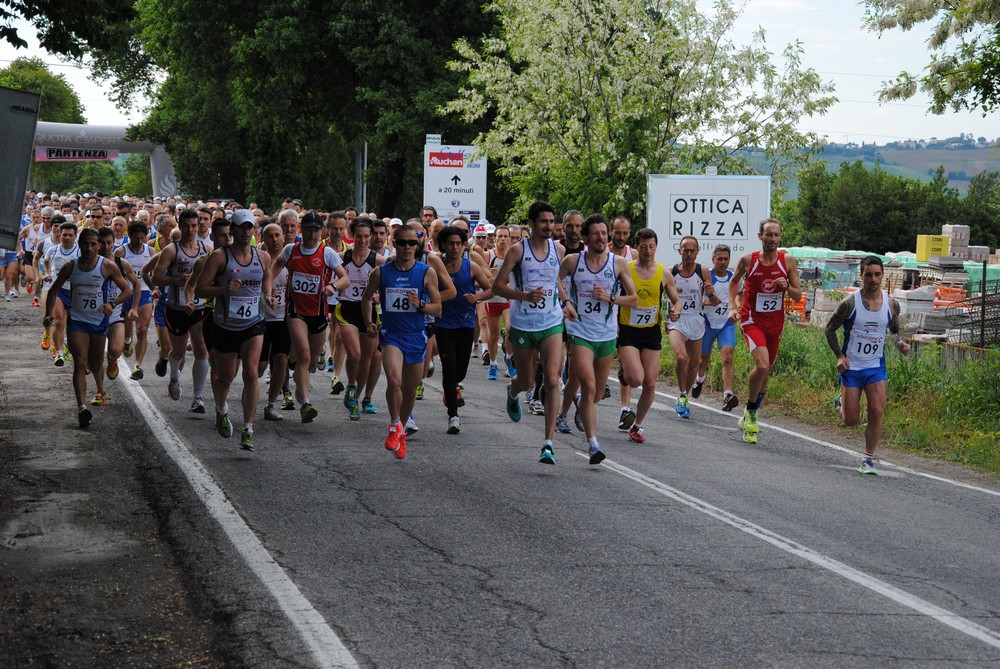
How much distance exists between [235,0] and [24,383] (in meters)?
28.4

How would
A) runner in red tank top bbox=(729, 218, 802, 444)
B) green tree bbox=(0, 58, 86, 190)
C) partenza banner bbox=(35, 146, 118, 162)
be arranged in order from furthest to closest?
green tree bbox=(0, 58, 86, 190) < partenza banner bbox=(35, 146, 118, 162) < runner in red tank top bbox=(729, 218, 802, 444)

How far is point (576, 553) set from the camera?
7816mm

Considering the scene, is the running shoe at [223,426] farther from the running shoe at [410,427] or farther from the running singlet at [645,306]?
the running singlet at [645,306]

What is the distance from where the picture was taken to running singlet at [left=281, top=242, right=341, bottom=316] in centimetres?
1277

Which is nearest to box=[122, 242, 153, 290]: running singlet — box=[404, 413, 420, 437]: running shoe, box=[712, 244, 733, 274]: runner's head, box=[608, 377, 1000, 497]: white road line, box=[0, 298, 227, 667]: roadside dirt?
box=[0, 298, 227, 667]: roadside dirt

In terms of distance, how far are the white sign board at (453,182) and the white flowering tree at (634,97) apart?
2083 mm

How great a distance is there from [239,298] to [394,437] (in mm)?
1879

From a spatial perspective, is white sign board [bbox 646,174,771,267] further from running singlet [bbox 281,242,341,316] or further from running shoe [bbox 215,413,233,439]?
running shoe [bbox 215,413,233,439]

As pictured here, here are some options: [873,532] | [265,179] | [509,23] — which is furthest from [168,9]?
[873,532]

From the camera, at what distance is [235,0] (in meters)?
41.9

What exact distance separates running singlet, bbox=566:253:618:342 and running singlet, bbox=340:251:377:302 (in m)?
3.02

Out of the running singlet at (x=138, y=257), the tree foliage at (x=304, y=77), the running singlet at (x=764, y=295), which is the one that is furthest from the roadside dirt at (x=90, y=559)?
the tree foliage at (x=304, y=77)

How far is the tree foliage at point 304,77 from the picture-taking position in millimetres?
39625

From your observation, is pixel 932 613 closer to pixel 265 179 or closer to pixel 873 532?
pixel 873 532
